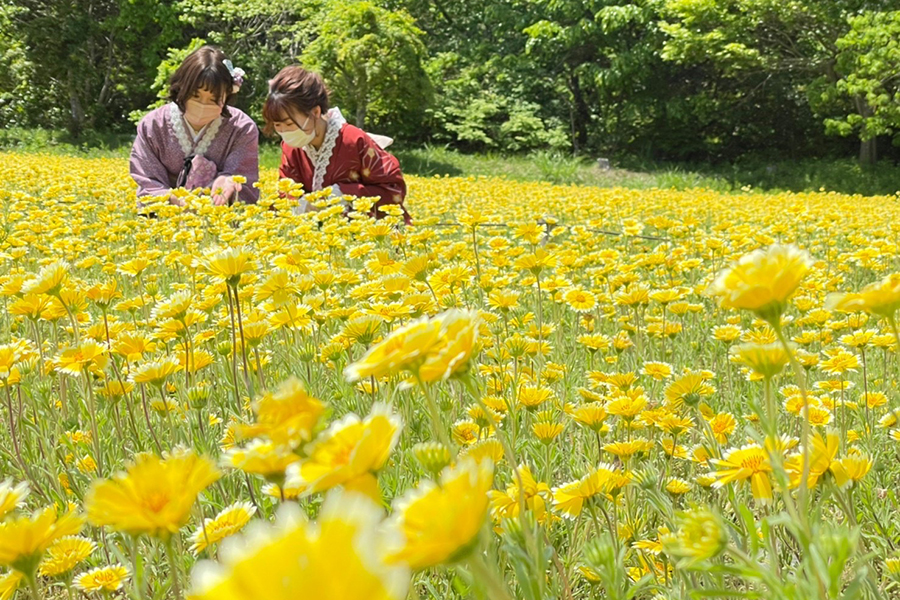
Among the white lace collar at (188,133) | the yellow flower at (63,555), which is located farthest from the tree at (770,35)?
the yellow flower at (63,555)

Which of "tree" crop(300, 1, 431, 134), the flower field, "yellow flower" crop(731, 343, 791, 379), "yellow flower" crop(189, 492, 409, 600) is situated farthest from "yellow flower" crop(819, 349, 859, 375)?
"tree" crop(300, 1, 431, 134)

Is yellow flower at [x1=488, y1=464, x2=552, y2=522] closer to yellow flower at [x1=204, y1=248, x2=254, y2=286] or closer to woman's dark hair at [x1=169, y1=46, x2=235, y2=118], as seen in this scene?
yellow flower at [x1=204, y1=248, x2=254, y2=286]

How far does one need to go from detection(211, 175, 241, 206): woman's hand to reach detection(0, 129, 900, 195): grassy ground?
31.0ft

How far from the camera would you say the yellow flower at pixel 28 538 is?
63 centimetres

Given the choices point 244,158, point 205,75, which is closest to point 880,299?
point 205,75

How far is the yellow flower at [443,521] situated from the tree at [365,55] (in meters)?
15.7

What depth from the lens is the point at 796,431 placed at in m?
1.70

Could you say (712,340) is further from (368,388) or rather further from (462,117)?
(462,117)

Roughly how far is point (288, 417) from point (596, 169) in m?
17.2

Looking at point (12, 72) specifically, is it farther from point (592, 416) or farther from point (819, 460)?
point (819, 460)

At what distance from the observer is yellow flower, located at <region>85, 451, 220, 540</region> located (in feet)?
1.81

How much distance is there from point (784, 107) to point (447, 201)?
58.1ft

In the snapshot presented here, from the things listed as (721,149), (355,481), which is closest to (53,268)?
(355,481)

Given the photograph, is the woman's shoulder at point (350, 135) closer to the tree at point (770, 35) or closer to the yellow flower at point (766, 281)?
the yellow flower at point (766, 281)
